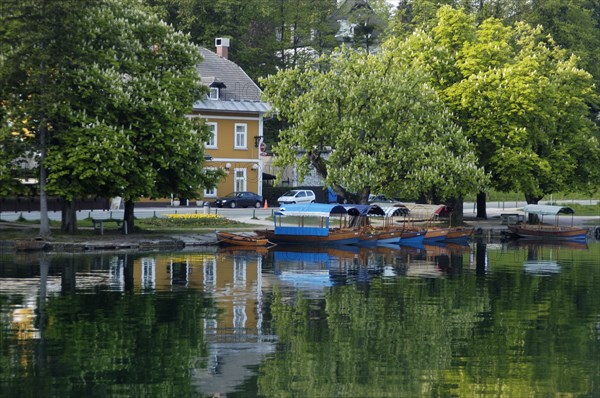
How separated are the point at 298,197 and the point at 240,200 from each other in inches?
231

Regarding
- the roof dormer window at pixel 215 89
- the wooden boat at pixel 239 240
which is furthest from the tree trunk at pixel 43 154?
the roof dormer window at pixel 215 89

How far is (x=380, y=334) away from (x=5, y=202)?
176ft

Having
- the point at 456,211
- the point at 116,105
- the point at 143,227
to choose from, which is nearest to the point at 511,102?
the point at 456,211

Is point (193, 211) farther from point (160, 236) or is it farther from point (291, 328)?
point (291, 328)

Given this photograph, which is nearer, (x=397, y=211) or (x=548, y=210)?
(x=397, y=211)

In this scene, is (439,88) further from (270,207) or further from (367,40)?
(367,40)

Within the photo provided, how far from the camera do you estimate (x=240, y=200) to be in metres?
102

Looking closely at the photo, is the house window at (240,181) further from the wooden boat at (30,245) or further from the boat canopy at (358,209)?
the wooden boat at (30,245)

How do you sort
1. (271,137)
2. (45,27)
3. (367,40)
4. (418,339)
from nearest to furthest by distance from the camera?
(418,339)
(45,27)
(271,137)
(367,40)

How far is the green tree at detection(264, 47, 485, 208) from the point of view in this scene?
73.8 meters

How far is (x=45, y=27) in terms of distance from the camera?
189 feet

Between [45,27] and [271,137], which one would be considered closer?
[45,27]

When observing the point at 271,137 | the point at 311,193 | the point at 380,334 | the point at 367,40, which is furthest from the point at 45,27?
the point at 367,40

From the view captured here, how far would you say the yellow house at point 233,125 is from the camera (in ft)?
337
